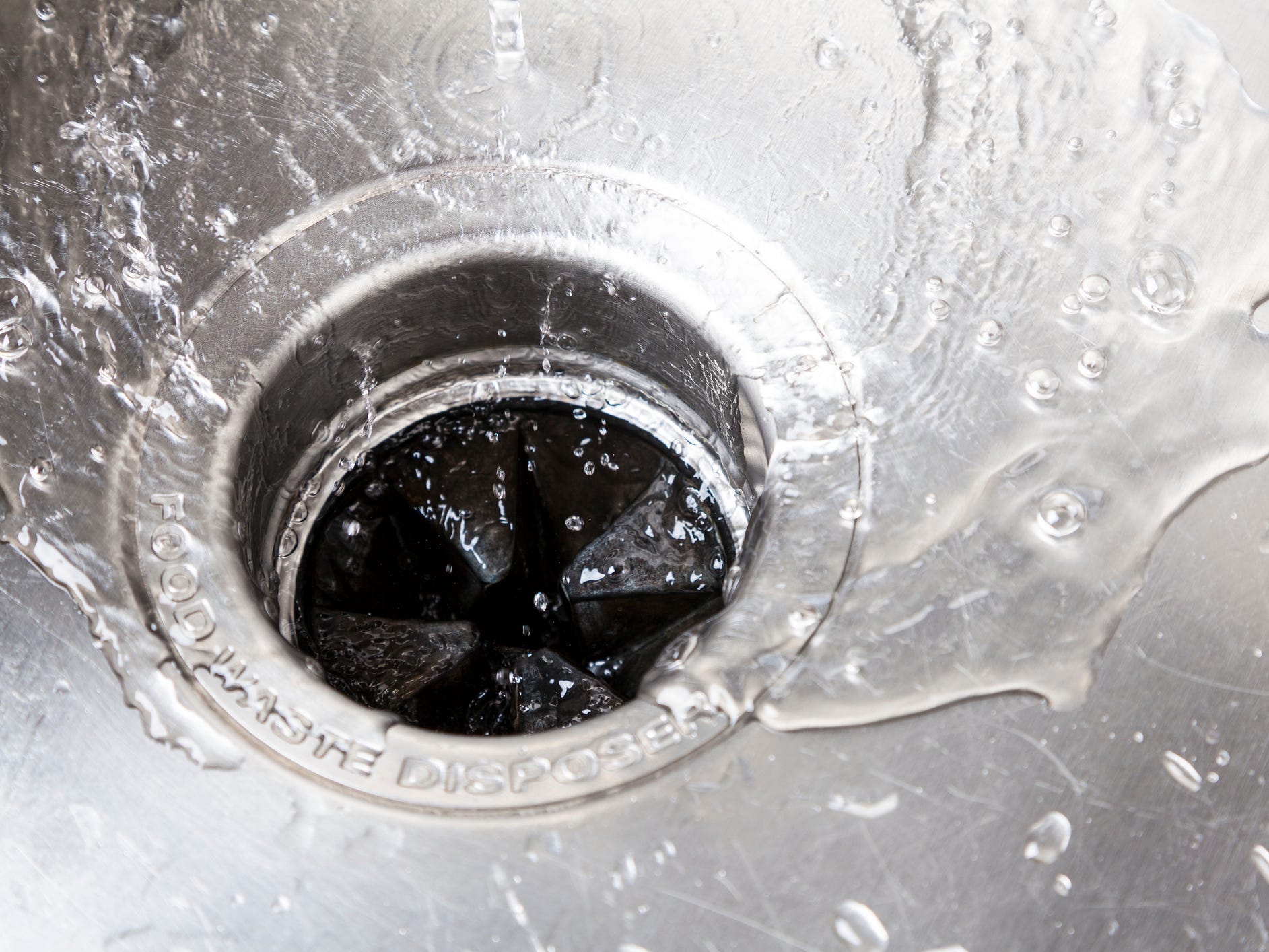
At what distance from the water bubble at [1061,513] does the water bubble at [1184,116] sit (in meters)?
0.33

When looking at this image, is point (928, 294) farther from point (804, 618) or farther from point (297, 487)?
point (297, 487)

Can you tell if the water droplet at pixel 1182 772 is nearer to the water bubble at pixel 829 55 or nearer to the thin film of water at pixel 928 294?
the thin film of water at pixel 928 294

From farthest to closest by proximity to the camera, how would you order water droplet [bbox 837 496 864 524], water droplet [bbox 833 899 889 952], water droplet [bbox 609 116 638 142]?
water droplet [bbox 609 116 638 142], water droplet [bbox 837 496 864 524], water droplet [bbox 833 899 889 952]

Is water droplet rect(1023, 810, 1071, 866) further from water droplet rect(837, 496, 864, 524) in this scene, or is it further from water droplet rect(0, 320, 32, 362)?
water droplet rect(0, 320, 32, 362)

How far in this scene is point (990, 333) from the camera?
79cm

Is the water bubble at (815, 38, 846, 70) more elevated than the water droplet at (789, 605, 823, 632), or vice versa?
the water bubble at (815, 38, 846, 70)

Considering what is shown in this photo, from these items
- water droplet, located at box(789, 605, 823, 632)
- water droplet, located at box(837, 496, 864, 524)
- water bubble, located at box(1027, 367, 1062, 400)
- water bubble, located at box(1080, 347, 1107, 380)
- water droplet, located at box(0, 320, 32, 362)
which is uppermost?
water bubble, located at box(1080, 347, 1107, 380)

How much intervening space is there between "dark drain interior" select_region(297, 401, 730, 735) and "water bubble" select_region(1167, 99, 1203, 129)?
461mm

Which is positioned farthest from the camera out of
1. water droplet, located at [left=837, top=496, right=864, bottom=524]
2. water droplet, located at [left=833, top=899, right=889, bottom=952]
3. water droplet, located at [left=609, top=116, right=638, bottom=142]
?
water droplet, located at [left=609, top=116, right=638, bottom=142]

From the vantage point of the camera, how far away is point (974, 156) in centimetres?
84

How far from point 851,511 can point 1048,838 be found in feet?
0.74

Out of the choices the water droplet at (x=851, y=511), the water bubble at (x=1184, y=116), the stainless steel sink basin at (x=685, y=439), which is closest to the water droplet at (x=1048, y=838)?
the stainless steel sink basin at (x=685, y=439)

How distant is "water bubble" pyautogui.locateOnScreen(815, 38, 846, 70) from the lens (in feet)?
2.85

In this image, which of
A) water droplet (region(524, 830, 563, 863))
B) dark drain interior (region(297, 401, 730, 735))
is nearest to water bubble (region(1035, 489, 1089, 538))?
dark drain interior (region(297, 401, 730, 735))
